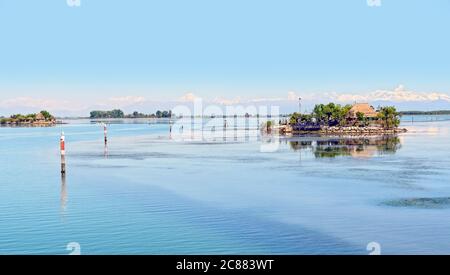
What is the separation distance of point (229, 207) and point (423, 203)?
9.18 meters

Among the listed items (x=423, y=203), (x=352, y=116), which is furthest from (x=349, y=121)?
(x=423, y=203)

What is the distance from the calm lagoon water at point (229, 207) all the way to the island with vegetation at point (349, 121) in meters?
56.1

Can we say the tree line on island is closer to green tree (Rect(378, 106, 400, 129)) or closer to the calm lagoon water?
green tree (Rect(378, 106, 400, 129))

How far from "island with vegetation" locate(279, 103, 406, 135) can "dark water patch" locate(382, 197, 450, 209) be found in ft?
249

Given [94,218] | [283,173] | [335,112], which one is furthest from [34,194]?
[335,112]

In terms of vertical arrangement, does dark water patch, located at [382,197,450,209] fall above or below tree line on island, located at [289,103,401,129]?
below

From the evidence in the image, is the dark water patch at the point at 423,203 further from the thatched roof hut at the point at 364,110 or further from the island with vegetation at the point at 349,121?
the thatched roof hut at the point at 364,110

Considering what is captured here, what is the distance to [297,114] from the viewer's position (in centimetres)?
11638

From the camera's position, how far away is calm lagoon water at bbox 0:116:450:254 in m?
20.4

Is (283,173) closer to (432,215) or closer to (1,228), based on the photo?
(432,215)

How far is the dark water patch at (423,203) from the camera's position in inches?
1069

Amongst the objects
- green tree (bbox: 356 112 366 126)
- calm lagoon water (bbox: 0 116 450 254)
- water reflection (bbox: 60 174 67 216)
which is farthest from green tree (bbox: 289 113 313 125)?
water reflection (bbox: 60 174 67 216)

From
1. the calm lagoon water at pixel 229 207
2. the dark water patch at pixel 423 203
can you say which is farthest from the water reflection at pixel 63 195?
the dark water patch at pixel 423 203
